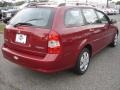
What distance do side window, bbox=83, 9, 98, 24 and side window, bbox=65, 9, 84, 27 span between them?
0.29 meters

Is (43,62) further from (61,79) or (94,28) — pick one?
(94,28)

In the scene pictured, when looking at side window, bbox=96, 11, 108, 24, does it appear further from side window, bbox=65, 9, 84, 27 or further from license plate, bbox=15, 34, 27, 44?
license plate, bbox=15, 34, 27, 44

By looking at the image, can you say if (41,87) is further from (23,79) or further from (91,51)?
(91,51)

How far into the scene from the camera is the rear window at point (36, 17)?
4.33 meters

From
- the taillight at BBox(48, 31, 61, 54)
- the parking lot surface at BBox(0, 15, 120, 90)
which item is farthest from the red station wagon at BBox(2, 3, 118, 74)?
the parking lot surface at BBox(0, 15, 120, 90)

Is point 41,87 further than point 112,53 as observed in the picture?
No

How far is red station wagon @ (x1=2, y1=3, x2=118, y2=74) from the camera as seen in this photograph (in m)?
4.22

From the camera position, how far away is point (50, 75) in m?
5.05

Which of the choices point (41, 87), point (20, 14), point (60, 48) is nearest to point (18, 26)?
point (20, 14)

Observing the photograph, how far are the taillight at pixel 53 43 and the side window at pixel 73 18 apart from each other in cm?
46

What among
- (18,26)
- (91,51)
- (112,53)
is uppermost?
(18,26)

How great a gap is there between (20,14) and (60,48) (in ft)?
4.47

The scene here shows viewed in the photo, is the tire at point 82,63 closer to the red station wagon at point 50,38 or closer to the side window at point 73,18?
the red station wagon at point 50,38

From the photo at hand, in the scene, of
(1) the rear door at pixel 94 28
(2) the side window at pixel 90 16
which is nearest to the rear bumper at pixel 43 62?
(1) the rear door at pixel 94 28
